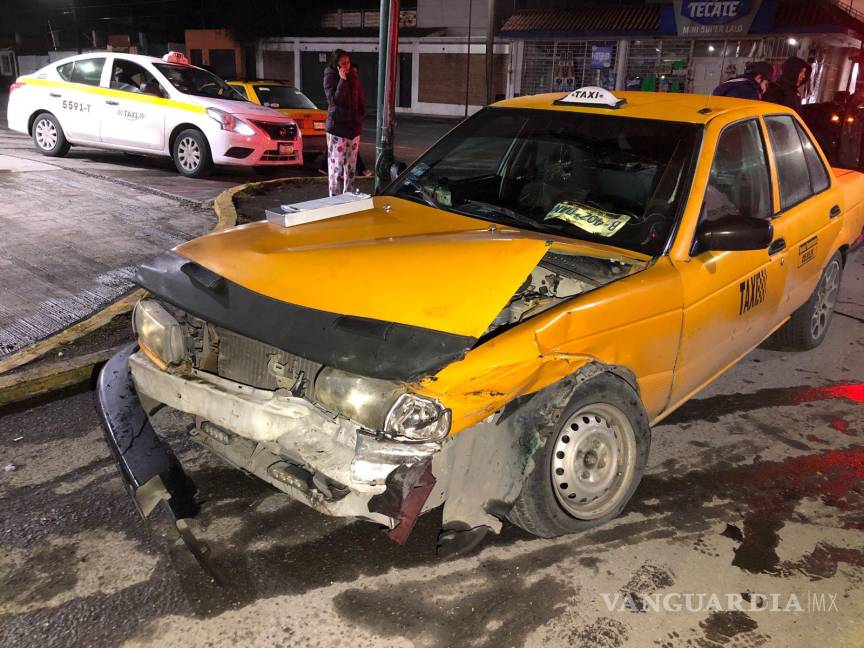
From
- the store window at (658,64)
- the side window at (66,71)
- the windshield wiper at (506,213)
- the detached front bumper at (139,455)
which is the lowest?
the detached front bumper at (139,455)

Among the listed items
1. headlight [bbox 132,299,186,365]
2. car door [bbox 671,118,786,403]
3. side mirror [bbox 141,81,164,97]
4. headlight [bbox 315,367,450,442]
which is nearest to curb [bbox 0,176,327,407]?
headlight [bbox 132,299,186,365]

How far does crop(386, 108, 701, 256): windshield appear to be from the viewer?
343 centimetres

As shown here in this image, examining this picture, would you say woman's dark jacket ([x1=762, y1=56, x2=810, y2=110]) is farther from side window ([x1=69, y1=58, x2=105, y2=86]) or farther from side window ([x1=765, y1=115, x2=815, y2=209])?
side window ([x1=69, y1=58, x2=105, y2=86])

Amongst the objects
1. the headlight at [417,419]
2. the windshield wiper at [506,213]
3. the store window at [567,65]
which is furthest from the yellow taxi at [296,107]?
the store window at [567,65]

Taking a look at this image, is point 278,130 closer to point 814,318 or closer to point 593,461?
point 814,318

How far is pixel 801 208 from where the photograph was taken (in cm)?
432

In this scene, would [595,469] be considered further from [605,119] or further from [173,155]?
[173,155]

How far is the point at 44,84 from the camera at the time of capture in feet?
36.7

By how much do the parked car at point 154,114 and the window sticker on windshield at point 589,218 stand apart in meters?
7.82

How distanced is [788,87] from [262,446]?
25.9 ft

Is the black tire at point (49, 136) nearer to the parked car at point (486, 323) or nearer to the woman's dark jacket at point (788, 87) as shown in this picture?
the parked car at point (486, 323)

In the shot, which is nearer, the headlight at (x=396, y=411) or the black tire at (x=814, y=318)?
the headlight at (x=396, y=411)

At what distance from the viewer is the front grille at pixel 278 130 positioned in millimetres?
10703

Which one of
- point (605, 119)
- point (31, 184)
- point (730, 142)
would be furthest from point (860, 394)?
point (31, 184)
